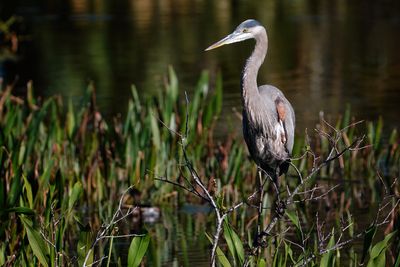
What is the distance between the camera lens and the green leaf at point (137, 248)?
15.2ft

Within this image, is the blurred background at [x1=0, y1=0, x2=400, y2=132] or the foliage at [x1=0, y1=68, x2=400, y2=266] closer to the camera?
the foliage at [x1=0, y1=68, x2=400, y2=266]

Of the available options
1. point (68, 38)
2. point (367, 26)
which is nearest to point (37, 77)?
point (68, 38)

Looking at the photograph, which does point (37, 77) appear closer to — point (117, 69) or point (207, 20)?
point (117, 69)

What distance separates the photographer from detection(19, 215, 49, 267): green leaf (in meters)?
4.80

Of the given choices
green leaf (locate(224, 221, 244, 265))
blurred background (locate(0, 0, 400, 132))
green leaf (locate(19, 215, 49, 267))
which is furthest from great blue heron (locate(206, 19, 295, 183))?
blurred background (locate(0, 0, 400, 132))

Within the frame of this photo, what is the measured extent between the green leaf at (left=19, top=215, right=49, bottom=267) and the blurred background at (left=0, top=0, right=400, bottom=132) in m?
4.89

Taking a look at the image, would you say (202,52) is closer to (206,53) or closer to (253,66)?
(206,53)

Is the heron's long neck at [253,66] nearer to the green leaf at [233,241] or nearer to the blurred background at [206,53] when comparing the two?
the green leaf at [233,241]

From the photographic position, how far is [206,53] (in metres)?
16.2

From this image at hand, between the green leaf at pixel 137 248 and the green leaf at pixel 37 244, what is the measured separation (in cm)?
44

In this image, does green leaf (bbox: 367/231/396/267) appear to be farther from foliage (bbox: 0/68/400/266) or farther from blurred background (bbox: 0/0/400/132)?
blurred background (bbox: 0/0/400/132)

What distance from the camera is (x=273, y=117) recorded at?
6.48 meters

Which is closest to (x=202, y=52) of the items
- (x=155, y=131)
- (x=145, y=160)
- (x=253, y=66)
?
(x=155, y=131)

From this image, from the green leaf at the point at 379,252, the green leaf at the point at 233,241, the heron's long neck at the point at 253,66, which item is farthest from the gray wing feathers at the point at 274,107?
the green leaf at the point at 379,252
